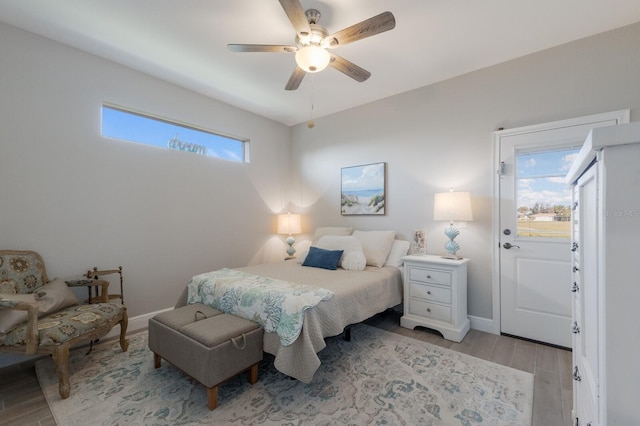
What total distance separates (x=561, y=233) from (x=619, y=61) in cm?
153

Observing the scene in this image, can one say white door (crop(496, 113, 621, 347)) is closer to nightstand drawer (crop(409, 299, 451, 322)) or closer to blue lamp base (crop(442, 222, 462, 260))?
blue lamp base (crop(442, 222, 462, 260))

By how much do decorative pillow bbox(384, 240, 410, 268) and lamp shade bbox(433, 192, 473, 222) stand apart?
1.96 ft

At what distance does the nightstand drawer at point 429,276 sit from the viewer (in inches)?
112

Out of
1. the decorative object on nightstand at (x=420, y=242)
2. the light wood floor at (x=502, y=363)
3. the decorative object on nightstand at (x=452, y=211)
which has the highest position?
the decorative object on nightstand at (x=452, y=211)

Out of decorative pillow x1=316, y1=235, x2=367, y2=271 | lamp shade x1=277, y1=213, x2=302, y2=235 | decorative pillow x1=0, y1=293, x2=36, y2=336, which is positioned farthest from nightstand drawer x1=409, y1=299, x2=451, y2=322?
decorative pillow x1=0, y1=293, x2=36, y2=336

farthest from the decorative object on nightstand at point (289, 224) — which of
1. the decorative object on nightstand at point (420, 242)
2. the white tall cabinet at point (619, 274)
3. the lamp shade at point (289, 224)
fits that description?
the white tall cabinet at point (619, 274)

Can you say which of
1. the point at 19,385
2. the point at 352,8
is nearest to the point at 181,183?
the point at 19,385

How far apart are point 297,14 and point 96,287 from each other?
3.02m

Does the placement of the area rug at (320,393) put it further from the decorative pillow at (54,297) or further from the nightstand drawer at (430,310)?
the decorative pillow at (54,297)

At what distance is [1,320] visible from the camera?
1.92 meters

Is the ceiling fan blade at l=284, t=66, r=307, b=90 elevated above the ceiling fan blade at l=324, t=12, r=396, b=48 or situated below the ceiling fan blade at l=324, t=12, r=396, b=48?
below

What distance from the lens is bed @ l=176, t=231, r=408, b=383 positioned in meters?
1.91

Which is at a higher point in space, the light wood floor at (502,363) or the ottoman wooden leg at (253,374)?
the ottoman wooden leg at (253,374)

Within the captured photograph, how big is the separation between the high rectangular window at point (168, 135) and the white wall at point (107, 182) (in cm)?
10
